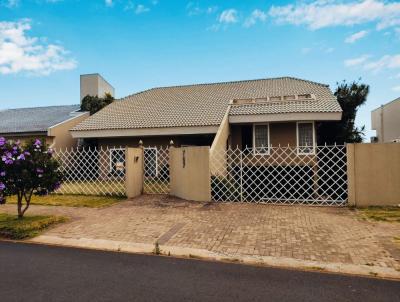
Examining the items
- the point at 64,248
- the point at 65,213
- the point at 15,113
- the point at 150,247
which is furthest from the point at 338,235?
the point at 15,113

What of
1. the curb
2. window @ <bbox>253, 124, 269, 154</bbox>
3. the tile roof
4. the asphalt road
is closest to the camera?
the asphalt road

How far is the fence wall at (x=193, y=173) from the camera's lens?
404 inches

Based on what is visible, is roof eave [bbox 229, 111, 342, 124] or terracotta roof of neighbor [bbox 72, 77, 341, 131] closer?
roof eave [bbox 229, 111, 342, 124]

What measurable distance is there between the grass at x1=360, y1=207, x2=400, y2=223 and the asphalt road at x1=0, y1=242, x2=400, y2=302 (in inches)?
150

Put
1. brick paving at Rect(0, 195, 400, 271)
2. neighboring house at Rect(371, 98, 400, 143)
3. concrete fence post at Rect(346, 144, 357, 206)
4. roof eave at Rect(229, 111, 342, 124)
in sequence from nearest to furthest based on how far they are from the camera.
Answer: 1. brick paving at Rect(0, 195, 400, 271)
2. concrete fence post at Rect(346, 144, 357, 206)
3. roof eave at Rect(229, 111, 342, 124)
4. neighboring house at Rect(371, 98, 400, 143)

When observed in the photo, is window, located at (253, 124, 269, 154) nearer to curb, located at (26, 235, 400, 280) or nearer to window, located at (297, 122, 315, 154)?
window, located at (297, 122, 315, 154)

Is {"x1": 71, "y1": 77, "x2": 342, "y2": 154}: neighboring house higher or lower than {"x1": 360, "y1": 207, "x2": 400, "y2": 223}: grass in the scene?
higher

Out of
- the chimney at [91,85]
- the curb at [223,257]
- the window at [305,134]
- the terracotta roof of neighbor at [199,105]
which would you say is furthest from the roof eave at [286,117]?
the chimney at [91,85]

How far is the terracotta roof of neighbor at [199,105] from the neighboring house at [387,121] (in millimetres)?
8363

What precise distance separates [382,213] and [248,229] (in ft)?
12.4

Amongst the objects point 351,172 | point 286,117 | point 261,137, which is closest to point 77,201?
point 351,172

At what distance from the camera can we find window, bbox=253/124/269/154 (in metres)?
16.9

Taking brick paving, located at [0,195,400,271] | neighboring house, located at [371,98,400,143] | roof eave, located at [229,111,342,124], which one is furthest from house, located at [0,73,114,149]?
neighboring house, located at [371,98,400,143]

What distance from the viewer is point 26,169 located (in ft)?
24.8
